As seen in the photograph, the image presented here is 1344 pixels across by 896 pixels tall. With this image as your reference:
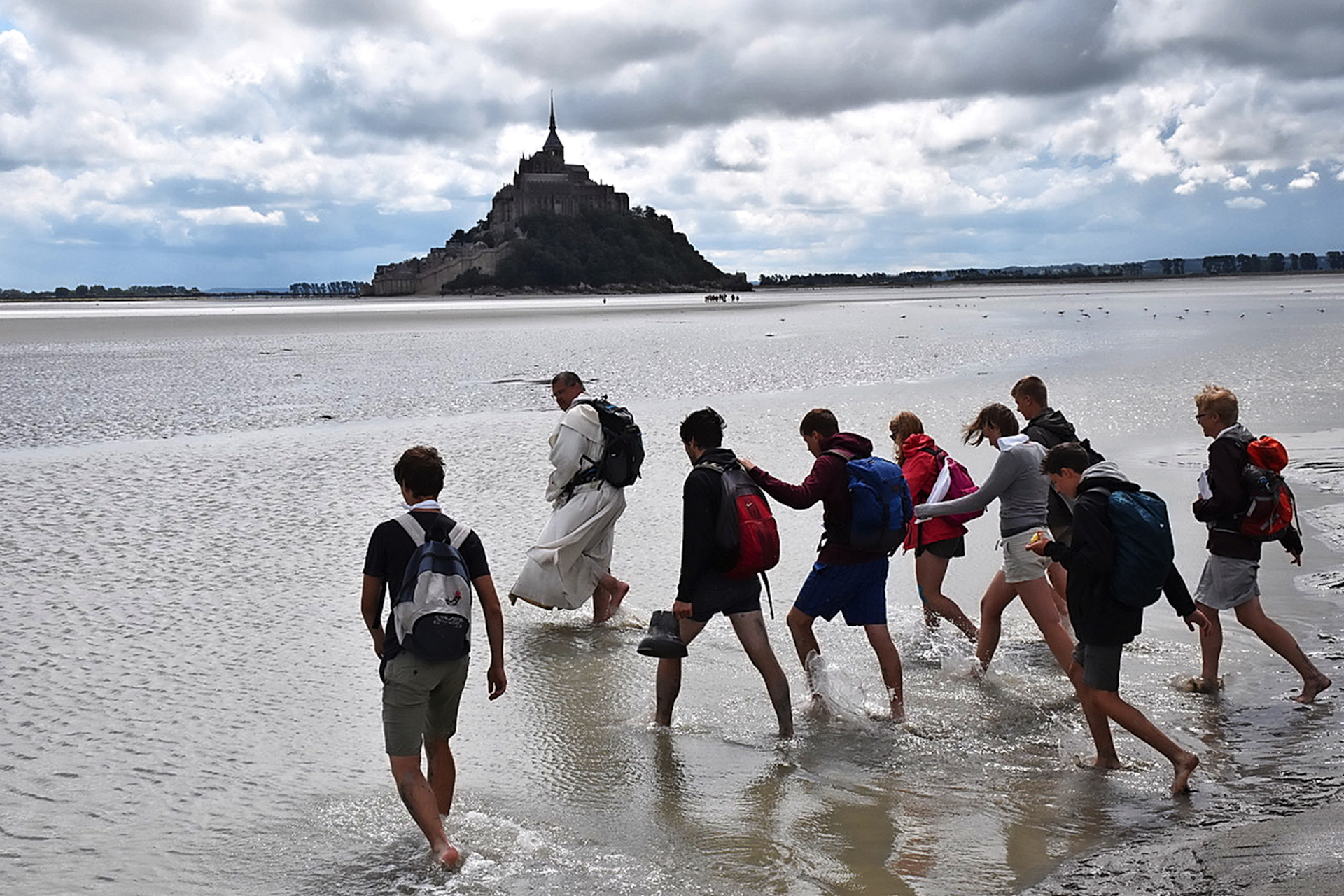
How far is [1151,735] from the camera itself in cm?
550

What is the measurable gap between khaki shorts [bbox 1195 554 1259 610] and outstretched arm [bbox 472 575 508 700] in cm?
391

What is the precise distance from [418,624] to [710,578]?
1774 millimetres

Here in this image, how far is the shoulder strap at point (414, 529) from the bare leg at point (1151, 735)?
312 cm

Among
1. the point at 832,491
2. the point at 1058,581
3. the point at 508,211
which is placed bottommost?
the point at 1058,581

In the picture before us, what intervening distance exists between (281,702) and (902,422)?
4.06 meters

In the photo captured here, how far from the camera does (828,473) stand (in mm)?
6211

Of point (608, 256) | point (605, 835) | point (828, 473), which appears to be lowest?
point (605, 835)

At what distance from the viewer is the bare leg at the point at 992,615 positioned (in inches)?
280

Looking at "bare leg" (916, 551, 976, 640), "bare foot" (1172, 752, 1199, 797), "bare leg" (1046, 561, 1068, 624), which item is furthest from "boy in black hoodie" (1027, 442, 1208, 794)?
"bare leg" (916, 551, 976, 640)

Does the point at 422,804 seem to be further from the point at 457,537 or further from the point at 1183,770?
the point at 1183,770

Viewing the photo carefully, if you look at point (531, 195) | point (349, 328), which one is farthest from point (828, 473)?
point (531, 195)

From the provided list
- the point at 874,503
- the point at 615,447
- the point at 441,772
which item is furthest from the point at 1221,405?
the point at 441,772

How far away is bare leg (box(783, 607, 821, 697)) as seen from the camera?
6.55 meters

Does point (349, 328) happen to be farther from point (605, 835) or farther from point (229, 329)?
point (605, 835)
